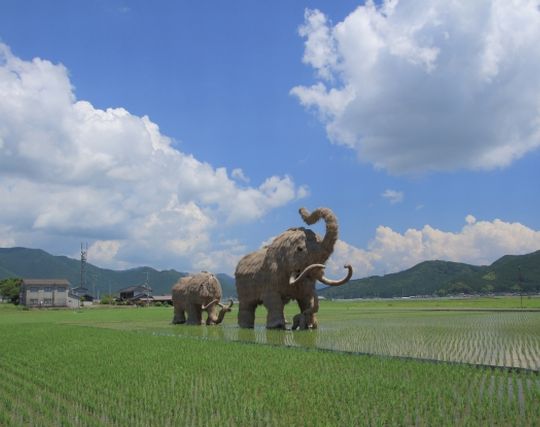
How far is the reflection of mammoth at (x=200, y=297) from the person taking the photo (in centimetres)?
2103

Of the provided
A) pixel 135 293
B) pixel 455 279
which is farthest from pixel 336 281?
pixel 455 279

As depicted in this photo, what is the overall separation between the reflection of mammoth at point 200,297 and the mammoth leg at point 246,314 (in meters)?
2.06

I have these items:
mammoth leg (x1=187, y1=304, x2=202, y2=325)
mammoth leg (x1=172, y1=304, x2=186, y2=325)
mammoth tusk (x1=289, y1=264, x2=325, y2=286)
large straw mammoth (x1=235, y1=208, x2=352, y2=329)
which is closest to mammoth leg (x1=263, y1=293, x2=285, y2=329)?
large straw mammoth (x1=235, y1=208, x2=352, y2=329)

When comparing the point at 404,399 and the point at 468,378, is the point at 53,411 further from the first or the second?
the point at 468,378

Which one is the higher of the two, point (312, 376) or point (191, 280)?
point (191, 280)

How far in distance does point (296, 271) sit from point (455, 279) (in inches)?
5506

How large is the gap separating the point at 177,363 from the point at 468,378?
16.1 ft

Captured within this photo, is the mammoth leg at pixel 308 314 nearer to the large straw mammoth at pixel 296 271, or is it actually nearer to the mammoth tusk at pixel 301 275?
the large straw mammoth at pixel 296 271

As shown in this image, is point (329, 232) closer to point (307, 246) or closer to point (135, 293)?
point (307, 246)

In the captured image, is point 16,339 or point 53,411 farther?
point 16,339

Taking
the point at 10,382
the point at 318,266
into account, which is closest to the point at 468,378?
the point at 10,382

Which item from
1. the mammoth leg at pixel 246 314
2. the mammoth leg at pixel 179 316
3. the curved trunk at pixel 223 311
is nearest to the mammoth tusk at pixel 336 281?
the mammoth leg at pixel 246 314

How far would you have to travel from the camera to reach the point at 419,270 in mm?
187375

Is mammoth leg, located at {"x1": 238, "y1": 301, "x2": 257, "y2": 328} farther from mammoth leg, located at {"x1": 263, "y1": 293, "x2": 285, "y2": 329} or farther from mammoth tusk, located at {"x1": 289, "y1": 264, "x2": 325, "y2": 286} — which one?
mammoth tusk, located at {"x1": 289, "y1": 264, "x2": 325, "y2": 286}
